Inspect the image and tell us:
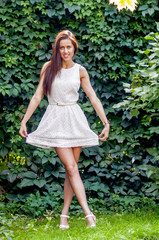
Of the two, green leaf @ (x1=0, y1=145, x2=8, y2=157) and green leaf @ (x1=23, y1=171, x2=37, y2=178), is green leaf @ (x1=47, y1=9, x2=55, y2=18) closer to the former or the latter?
green leaf @ (x1=0, y1=145, x2=8, y2=157)

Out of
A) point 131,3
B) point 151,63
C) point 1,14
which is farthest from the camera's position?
point 1,14

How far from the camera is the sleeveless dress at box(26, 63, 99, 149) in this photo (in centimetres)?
354

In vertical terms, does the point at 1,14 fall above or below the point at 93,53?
above

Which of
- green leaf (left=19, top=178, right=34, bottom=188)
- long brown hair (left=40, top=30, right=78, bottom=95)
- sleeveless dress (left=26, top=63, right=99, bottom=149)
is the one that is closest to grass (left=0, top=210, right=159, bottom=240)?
green leaf (left=19, top=178, right=34, bottom=188)

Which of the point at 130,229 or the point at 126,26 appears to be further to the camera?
the point at 126,26

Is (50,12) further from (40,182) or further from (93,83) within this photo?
(40,182)

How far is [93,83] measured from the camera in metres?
5.02

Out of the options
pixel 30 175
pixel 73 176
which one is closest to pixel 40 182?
pixel 30 175

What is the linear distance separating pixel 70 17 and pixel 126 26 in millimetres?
749

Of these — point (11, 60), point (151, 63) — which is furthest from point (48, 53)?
point (151, 63)

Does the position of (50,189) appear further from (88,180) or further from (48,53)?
(48,53)

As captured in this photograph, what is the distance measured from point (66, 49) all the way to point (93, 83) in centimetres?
149

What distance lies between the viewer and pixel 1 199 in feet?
15.7

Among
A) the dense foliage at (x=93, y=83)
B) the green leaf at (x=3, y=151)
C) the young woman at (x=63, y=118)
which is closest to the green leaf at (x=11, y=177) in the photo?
the dense foliage at (x=93, y=83)
